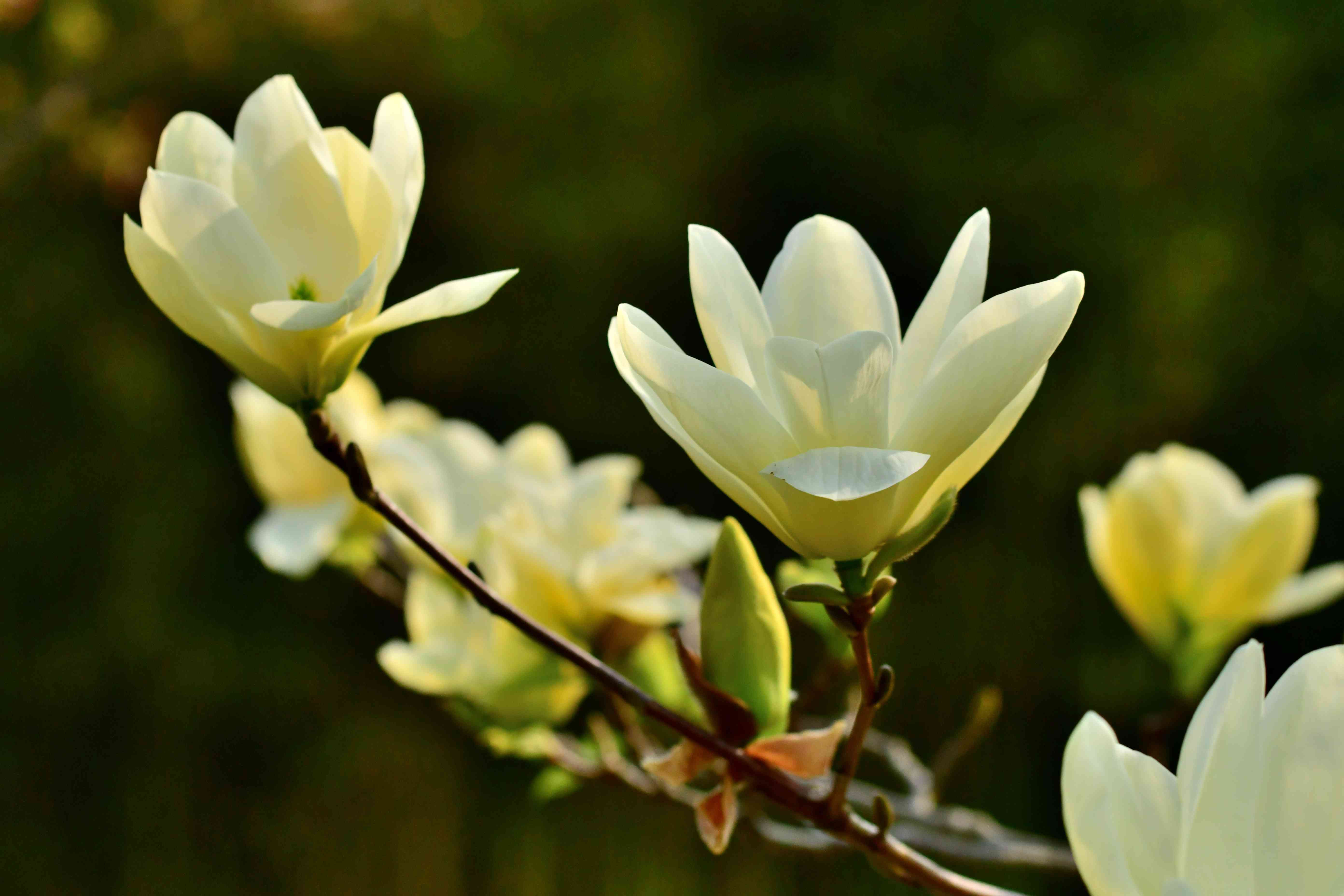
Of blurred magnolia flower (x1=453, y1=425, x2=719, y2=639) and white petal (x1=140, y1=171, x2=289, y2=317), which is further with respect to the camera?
blurred magnolia flower (x1=453, y1=425, x2=719, y2=639)

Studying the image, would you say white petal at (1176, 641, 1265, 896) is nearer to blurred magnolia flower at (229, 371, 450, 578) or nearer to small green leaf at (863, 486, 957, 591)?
small green leaf at (863, 486, 957, 591)

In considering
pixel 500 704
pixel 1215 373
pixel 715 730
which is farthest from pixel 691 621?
pixel 1215 373

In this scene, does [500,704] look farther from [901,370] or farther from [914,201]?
[914,201]

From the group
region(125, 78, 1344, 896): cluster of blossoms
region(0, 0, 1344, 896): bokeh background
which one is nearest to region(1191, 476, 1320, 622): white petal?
region(125, 78, 1344, 896): cluster of blossoms

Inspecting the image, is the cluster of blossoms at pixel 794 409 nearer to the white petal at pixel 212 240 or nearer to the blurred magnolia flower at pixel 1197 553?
the white petal at pixel 212 240

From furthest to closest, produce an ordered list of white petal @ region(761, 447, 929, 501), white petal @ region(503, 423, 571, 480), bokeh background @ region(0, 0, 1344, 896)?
bokeh background @ region(0, 0, 1344, 896) → white petal @ region(503, 423, 571, 480) → white petal @ region(761, 447, 929, 501)

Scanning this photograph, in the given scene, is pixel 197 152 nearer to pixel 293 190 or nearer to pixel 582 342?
pixel 293 190
